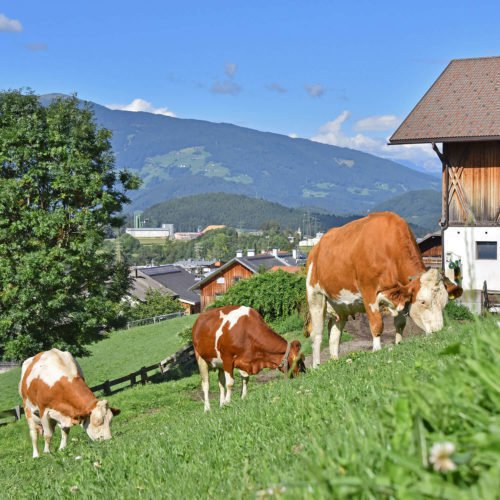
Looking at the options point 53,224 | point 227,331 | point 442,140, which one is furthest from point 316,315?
point 442,140

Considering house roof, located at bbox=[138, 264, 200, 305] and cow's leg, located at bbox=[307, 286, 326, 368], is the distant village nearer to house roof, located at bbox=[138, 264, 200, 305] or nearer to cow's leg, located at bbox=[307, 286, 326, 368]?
house roof, located at bbox=[138, 264, 200, 305]

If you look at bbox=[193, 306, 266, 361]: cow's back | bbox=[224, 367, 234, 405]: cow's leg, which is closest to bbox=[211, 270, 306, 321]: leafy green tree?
bbox=[193, 306, 266, 361]: cow's back

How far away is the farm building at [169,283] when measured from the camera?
407ft

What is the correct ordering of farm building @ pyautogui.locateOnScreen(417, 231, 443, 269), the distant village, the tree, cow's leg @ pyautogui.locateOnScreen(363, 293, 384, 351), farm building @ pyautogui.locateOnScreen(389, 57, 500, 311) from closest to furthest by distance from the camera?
cow's leg @ pyautogui.locateOnScreen(363, 293, 384, 351) < the tree < farm building @ pyautogui.locateOnScreen(389, 57, 500, 311) < farm building @ pyautogui.locateOnScreen(417, 231, 443, 269) < the distant village

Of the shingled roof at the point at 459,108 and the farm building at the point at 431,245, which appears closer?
the shingled roof at the point at 459,108

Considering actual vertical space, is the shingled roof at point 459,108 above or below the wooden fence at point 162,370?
above

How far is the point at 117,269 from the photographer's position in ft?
102

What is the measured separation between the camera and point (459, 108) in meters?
34.5

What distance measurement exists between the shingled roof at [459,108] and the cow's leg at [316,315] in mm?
20745

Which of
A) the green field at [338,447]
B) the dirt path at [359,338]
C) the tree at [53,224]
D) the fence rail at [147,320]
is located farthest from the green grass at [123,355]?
the green field at [338,447]

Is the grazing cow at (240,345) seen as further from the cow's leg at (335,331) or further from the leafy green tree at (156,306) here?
the leafy green tree at (156,306)

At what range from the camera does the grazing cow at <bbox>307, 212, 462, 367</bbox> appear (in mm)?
12180

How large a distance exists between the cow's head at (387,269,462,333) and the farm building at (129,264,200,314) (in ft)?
359

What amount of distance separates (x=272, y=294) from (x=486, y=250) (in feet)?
36.0
